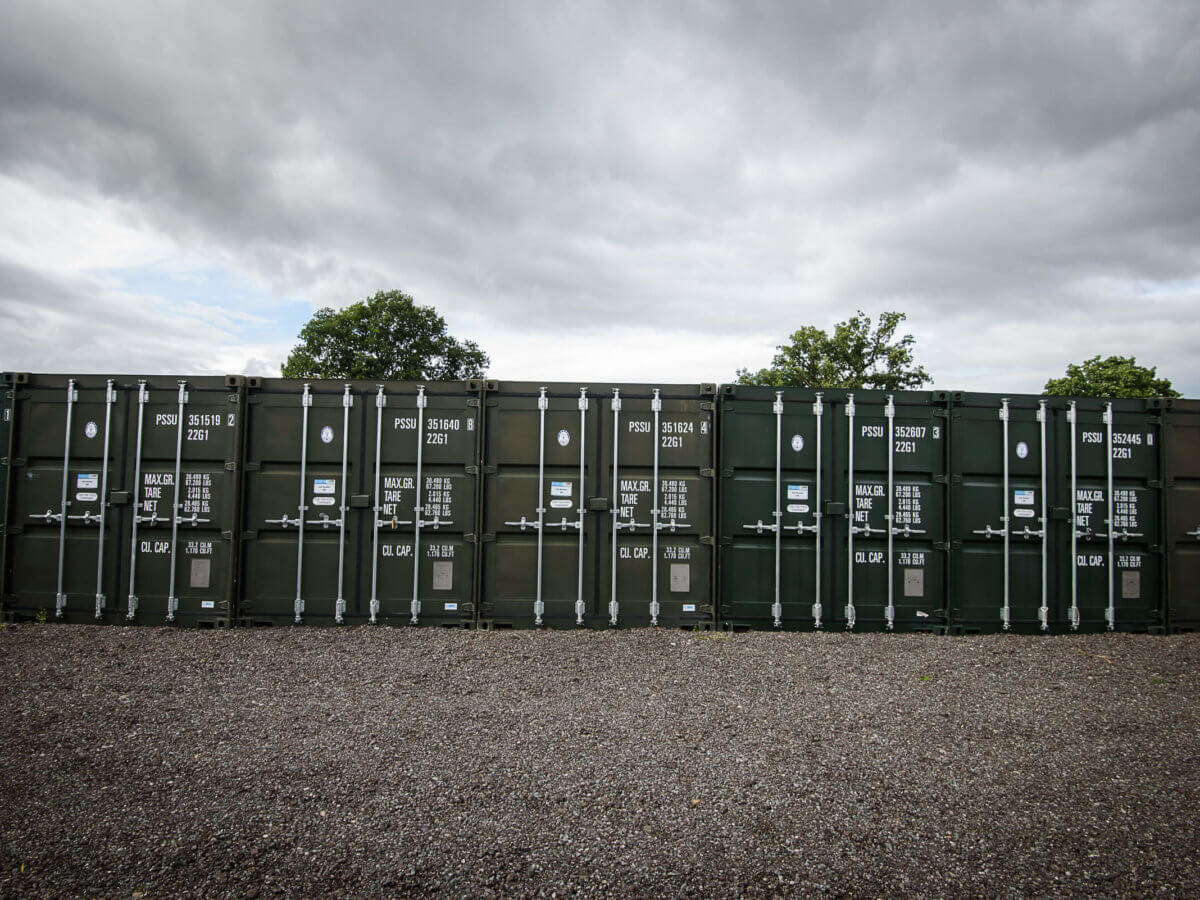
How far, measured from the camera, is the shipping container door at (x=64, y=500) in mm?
8297

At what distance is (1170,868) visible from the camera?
3.26 meters

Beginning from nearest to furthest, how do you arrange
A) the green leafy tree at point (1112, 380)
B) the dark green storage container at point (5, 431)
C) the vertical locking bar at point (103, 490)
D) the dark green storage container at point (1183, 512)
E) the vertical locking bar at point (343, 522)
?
the vertical locking bar at point (343, 522)
the vertical locking bar at point (103, 490)
the dark green storage container at point (5, 431)
the dark green storage container at point (1183, 512)
the green leafy tree at point (1112, 380)

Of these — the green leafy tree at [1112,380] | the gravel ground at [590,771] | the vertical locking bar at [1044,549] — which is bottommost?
the gravel ground at [590,771]

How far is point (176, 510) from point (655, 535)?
6333 mm

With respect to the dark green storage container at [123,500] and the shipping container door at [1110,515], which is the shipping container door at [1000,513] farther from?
the dark green storage container at [123,500]

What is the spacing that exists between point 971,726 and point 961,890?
2.58 m

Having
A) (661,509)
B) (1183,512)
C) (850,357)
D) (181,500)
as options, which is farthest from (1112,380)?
(181,500)

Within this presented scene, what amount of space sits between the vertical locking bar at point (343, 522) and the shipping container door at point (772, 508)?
4951mm

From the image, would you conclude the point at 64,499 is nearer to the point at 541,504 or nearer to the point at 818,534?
the point at 541,504

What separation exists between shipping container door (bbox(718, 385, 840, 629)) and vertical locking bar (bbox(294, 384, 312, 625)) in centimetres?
550

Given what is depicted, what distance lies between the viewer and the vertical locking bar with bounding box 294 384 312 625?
8148mm

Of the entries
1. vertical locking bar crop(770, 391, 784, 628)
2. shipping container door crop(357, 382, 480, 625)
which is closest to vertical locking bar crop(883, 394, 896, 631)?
vertical locking bar crop(770, 391, 784, 628)

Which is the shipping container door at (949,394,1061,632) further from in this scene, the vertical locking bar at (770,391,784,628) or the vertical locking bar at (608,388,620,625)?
the vertical locking bar at (608,388,620,625)

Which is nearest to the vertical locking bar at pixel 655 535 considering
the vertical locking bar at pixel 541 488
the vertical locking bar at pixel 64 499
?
the vertical locking bar at pixel 541 488
